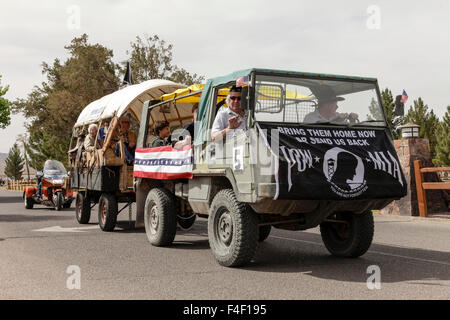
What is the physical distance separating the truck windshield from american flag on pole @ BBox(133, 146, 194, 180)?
174 cm

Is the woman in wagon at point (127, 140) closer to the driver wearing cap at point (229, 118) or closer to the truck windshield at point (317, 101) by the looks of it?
the driver wearing cap at point (229, 118)

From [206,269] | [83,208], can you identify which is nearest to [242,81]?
[206,269]

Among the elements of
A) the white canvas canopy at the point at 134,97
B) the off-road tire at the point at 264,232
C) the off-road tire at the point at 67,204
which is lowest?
the off-road tire at the point at 264,232

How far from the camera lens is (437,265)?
6977mm

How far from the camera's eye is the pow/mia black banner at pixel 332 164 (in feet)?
19.9

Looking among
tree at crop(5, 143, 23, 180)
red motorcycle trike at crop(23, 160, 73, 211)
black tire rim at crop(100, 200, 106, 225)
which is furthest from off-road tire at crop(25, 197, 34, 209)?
tree at crop(5, 143, 23, 180)

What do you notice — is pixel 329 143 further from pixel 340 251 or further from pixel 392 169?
pixel 340 251

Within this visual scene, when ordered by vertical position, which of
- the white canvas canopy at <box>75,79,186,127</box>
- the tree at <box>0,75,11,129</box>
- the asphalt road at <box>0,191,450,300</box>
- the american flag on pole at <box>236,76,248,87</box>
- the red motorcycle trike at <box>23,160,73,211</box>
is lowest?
the asphalt road at <box>0,191,450,300</box>

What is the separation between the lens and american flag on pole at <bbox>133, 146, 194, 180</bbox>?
8.09 metres

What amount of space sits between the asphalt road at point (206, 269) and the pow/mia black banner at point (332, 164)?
3.25 feet

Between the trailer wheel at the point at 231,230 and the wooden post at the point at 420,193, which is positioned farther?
the wooden post at the point at 420,193

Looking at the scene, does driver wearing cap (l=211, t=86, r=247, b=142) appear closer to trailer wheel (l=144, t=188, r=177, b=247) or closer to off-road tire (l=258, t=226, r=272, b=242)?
trailer wheel (l=144, t=188, r=177, b=247)

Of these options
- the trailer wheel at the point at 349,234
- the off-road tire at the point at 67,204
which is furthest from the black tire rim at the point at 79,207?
Result: the trailer wheel at the point at 349,234

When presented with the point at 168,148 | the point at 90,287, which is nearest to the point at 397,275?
the point at 90,287
